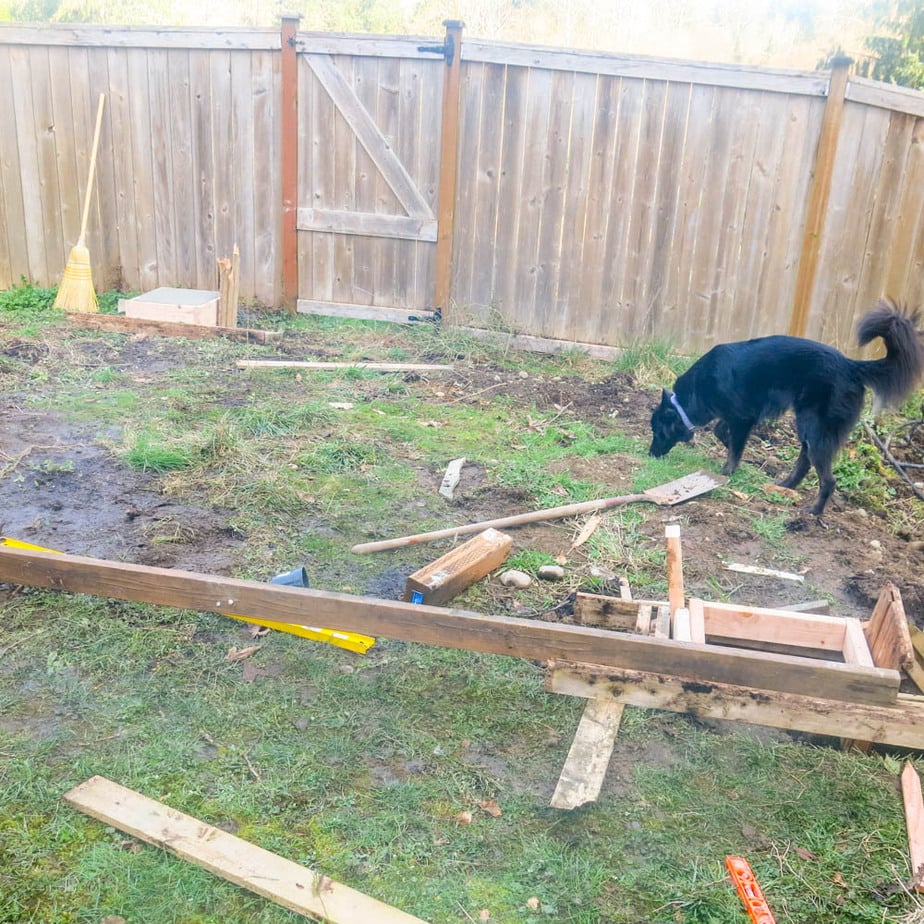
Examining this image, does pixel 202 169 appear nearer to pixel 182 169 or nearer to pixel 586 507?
pixel 182 169

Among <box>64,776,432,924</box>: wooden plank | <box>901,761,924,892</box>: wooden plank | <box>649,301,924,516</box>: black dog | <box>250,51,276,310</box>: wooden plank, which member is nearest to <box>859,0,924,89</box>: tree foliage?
<box>649,301,924,516</box>: black dog

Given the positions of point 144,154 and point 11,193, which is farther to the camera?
point 11,193

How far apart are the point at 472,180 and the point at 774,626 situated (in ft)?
19.8

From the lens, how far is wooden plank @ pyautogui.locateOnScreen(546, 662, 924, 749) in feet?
8.27

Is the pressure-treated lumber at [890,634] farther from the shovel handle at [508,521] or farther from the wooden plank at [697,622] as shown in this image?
the shovel handle at [508,521]

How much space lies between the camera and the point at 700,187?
766 centimetres

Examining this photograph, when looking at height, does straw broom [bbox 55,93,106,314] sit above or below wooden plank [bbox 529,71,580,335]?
below

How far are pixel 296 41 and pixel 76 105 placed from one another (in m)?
2.60

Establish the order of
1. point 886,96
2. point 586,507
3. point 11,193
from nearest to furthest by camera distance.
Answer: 1. point 586,507
2. point 886,96
3. point 11,193

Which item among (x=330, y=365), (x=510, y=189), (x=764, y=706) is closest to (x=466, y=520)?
(x=764, y=706)

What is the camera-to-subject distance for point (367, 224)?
8562 mm

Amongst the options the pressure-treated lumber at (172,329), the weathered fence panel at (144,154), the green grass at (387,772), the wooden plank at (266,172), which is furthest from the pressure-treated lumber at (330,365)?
the green grass at (387,772)

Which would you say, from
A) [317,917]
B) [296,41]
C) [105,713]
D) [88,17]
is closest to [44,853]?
[105,713]

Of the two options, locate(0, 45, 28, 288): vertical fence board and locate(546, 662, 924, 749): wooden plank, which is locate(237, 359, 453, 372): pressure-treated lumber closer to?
locate(0, 45, 28, 288): vertical fence board
